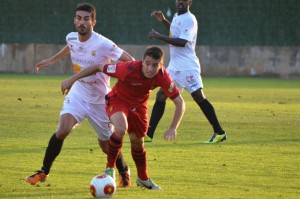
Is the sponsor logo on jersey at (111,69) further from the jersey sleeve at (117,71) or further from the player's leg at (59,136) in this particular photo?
the player's leg at (59,136)

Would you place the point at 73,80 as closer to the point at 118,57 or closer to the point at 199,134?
the point at 118,57

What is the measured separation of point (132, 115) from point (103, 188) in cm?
97

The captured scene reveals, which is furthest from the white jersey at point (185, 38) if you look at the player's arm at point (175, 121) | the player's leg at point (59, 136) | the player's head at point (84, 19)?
the player's arm at point (175, 121)

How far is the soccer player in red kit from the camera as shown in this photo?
9367 mm

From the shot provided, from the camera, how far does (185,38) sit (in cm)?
1453

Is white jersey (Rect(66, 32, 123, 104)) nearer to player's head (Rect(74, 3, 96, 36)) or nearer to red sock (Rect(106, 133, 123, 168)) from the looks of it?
player's head (Rect(74, 3, 96, 36))

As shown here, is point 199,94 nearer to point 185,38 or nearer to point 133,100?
point 185,38

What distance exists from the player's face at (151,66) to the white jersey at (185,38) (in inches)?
208

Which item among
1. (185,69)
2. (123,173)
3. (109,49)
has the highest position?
(109,49)

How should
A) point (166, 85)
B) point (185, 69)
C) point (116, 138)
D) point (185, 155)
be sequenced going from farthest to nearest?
point (185, 69), point (185, 155), point (166, 85), point (116, 138)

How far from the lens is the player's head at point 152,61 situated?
30.1 feet

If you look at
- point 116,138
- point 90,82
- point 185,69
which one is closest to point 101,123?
point 90,82

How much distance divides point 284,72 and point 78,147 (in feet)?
68.9

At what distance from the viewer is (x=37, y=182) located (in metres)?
9.76
